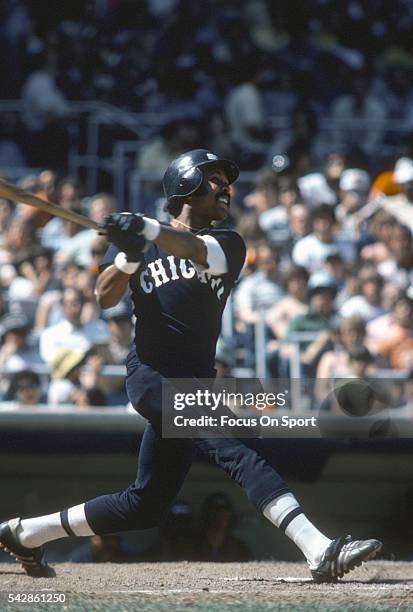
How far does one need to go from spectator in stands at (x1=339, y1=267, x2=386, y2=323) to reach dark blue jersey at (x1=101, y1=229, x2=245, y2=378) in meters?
4.44

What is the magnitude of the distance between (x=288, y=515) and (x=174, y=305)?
0.95 meters

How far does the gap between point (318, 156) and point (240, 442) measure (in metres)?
7.87

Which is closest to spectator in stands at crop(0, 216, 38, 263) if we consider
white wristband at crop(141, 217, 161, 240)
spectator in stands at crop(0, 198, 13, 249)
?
spectator in stands at crop(0, 198, 13, 249)

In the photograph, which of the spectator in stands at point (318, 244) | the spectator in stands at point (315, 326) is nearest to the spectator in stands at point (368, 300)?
the spectator in stands at point (315, 326)

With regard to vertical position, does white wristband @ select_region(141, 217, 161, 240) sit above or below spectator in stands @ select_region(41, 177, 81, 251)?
below

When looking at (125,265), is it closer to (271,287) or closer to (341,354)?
(341,354)

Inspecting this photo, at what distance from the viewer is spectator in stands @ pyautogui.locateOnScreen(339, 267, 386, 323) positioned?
9.11m

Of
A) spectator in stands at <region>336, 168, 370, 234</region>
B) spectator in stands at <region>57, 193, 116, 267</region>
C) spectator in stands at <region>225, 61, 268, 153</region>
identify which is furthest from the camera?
spectator in stands at <region>225, 61, 268, 153</region>

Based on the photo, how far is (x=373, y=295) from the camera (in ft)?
29.9

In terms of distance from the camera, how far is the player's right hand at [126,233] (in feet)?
14.1

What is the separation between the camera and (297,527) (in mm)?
4625

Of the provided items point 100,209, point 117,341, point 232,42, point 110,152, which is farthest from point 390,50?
point 117,341

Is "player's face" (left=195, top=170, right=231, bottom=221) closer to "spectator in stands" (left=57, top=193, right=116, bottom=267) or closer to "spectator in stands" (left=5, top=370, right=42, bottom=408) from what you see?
"spectator in stands" (left=5, top=370, right=42, bottom=408)

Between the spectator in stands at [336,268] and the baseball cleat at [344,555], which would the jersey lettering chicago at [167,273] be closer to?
the baseball cleat at [344,555]
